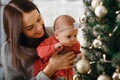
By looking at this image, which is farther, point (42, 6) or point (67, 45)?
point (42, 6)

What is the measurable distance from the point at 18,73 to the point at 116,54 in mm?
934

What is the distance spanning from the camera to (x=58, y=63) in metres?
1.94

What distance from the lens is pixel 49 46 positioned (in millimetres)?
1885

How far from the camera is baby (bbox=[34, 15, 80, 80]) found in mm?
1857

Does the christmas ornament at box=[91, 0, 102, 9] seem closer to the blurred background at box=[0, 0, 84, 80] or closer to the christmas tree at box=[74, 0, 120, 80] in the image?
the christmas tree at box=[74, 0, 120, 80]

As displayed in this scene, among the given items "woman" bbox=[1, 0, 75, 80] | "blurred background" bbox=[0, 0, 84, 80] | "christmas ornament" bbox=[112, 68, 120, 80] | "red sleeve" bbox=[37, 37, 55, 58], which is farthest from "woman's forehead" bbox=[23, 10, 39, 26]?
"christmas ornament" bbox=[112, 68, 120, 80]

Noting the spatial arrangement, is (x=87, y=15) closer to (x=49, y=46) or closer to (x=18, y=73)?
(x=49, y=46)

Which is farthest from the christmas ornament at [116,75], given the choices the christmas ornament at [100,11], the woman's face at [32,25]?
the woman's face at [32,25]

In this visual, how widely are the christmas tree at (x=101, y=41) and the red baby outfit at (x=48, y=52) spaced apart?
0.51 meters

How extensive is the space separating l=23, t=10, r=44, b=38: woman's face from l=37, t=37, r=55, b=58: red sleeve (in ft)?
0.32

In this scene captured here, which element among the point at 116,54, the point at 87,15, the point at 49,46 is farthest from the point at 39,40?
the point at 116,54

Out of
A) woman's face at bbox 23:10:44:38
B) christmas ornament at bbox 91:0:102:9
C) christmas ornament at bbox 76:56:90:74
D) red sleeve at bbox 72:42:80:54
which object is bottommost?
red sleeve at bbox 72:42:80:54

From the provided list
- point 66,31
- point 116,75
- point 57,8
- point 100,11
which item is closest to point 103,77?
point 116,75

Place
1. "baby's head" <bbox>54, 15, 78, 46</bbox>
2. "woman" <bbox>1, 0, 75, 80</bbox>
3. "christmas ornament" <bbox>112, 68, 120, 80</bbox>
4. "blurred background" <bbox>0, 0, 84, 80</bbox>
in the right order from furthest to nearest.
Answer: "blurred background" <bbox>0, 0, 84, 80</bbox>, "woman" <bbox>1, 0, 75, 80</bbox>, "baby's head" <bbox>54, 15, 78, 46</bbox>, "christmas ornament" <bbox>112, 68, 120, 80</bbox>
